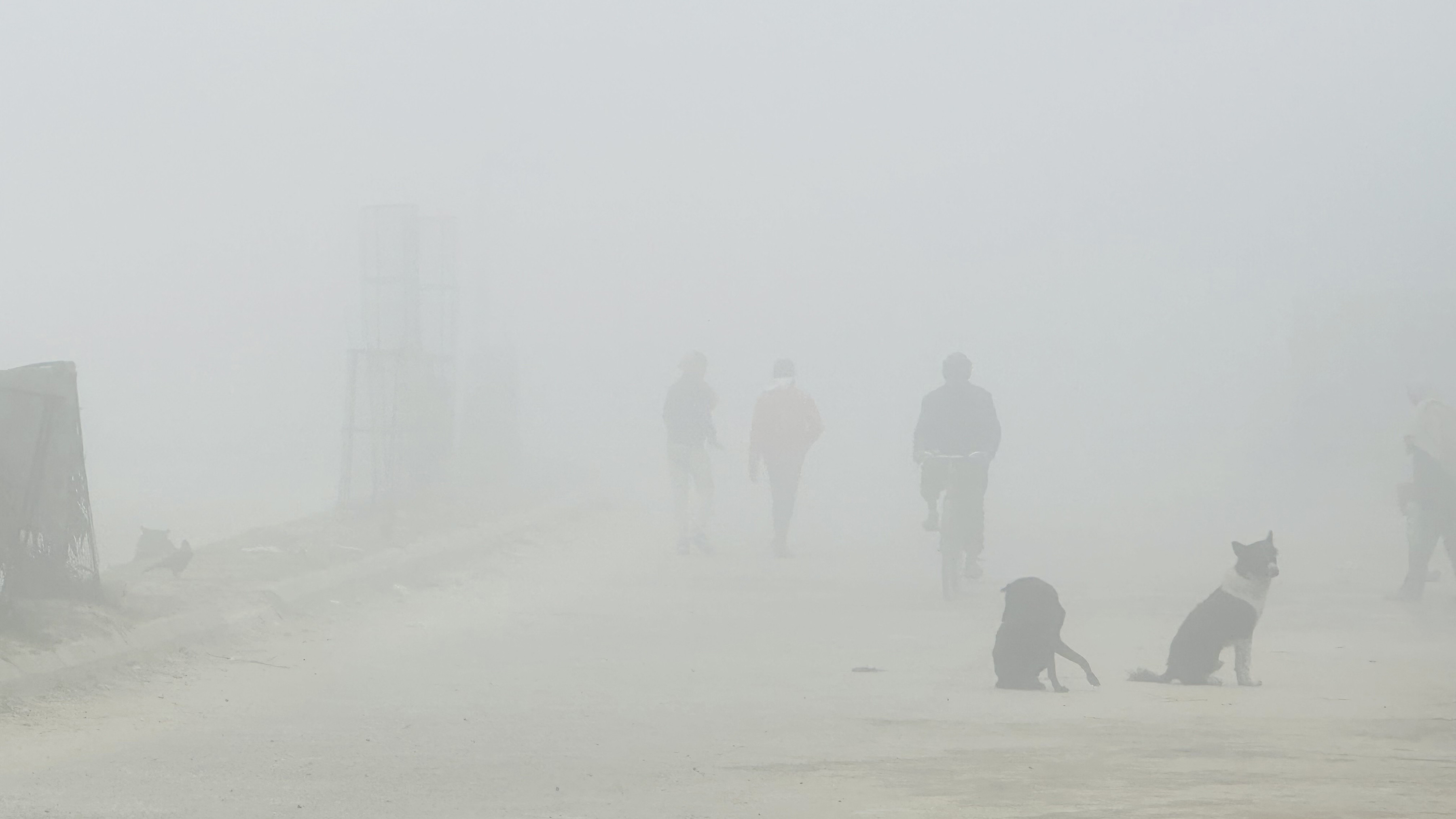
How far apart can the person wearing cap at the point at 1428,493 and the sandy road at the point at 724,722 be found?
0.86 m

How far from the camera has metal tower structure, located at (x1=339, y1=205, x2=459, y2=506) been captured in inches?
668

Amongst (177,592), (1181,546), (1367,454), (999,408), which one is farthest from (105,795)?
(999,408)

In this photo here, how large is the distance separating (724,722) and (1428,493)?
314 inches

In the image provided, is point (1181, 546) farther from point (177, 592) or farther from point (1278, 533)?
point (177, 592)

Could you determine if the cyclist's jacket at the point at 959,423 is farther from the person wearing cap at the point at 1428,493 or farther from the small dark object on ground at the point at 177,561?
the small dark object on ground at the point at 177,561

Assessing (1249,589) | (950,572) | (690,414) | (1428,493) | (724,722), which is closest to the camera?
(724,722)

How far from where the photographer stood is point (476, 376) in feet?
74.2

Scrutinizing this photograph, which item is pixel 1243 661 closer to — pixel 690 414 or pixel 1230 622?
pixel 1230 622

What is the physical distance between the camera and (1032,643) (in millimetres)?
9125

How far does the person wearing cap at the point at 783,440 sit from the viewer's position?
17078 millimetres

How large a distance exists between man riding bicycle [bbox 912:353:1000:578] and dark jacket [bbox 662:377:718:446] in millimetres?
2911

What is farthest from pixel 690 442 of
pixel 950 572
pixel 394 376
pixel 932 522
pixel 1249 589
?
pixel 1249 589

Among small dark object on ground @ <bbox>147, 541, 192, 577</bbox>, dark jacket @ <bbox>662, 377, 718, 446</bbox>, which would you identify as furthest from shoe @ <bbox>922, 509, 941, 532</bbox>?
small dark object on ground @ <bbox>147, 541, 192, 577</bbox>

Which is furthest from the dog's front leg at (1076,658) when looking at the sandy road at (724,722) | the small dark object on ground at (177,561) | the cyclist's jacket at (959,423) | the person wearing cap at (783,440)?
the person wearing cap at (783,440)
